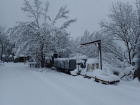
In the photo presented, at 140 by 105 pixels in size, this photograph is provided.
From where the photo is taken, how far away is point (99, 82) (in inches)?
309

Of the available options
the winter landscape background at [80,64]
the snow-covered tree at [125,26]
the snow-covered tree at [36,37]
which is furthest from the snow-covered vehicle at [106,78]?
the snow-covered tree at [36,37]

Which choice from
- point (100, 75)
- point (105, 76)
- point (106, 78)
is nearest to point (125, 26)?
point (100, 75)

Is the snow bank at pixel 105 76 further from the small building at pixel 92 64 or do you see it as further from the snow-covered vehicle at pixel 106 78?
the small building at pixel 92 64

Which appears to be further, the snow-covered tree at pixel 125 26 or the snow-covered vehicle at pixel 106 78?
the snow-covered tree at pixel 125 26

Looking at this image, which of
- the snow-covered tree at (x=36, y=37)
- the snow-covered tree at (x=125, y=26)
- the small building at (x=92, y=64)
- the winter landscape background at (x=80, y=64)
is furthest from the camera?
the snow-covered tree at (x=36, y=37)

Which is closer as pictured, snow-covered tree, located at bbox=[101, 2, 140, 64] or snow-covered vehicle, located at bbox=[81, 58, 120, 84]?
snow-covered vehicle, located at bbox=[81, 58, 120, 84]

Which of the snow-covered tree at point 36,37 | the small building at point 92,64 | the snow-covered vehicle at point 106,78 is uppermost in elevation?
the snow-covered tree at point 36,37

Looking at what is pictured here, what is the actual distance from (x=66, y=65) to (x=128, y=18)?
27.9 ft

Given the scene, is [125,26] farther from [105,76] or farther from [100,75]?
[105,76]

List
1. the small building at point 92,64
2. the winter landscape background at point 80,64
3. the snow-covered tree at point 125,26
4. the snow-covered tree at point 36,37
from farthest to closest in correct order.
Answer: the snow-covered tree at point 36,37, the snow-covered tree at point 125,26, the small building at point 92,64, the winter landscape background at point 80,64

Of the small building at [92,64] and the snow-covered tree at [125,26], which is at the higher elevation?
the snow-covered tree at [125,26]

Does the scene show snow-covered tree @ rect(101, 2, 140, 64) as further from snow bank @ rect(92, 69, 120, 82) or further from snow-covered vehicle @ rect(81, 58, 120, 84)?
snow bank @ rect(92, 69, 120, 82)

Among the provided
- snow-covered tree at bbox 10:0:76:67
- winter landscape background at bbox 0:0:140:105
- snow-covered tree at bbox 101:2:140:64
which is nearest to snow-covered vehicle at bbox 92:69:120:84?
winter landscape background at bbox 0:0:140:105

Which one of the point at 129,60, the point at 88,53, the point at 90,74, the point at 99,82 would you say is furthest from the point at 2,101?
the point at 88,53
